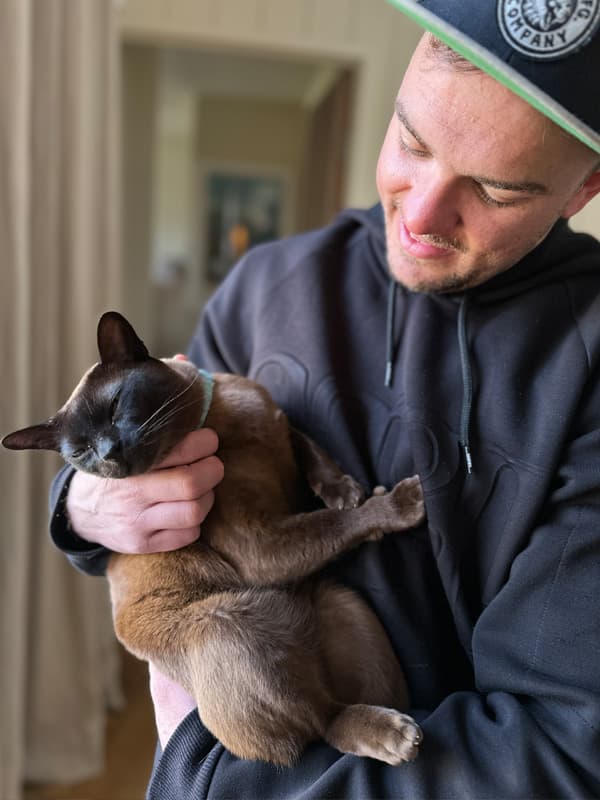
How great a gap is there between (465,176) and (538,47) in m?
0.15

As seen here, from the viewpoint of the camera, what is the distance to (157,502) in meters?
0.88

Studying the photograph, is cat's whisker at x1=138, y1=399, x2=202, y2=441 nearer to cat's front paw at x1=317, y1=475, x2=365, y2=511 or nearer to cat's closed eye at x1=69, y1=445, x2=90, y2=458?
cat's closed eye at x1=69, y1=445, x2=90, y2=458

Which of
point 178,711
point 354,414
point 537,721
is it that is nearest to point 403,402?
point 354,414

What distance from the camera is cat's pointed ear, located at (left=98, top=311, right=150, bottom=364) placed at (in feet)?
3.20

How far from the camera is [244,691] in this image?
82 centimetres

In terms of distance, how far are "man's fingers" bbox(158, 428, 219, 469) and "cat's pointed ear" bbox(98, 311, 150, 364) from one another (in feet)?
0.56

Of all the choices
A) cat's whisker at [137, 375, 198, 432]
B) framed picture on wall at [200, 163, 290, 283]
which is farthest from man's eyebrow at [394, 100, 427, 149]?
framed picture on wall at [200, 163, 290, 283]

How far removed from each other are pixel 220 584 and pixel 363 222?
0.62 meters

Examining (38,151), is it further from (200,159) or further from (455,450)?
(200,159)

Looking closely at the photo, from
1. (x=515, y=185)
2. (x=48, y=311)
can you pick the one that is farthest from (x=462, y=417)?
(x=48, y=311)

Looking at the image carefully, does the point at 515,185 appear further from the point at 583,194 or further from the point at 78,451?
the point at 78,451

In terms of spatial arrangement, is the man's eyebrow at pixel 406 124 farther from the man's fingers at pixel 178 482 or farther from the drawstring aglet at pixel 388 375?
the man's fingers at pixel 178 482

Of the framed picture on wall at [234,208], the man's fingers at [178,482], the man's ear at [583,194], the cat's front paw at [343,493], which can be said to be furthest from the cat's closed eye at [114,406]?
the framed picture on wall at [234,208]

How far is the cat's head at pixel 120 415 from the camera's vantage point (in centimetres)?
91
